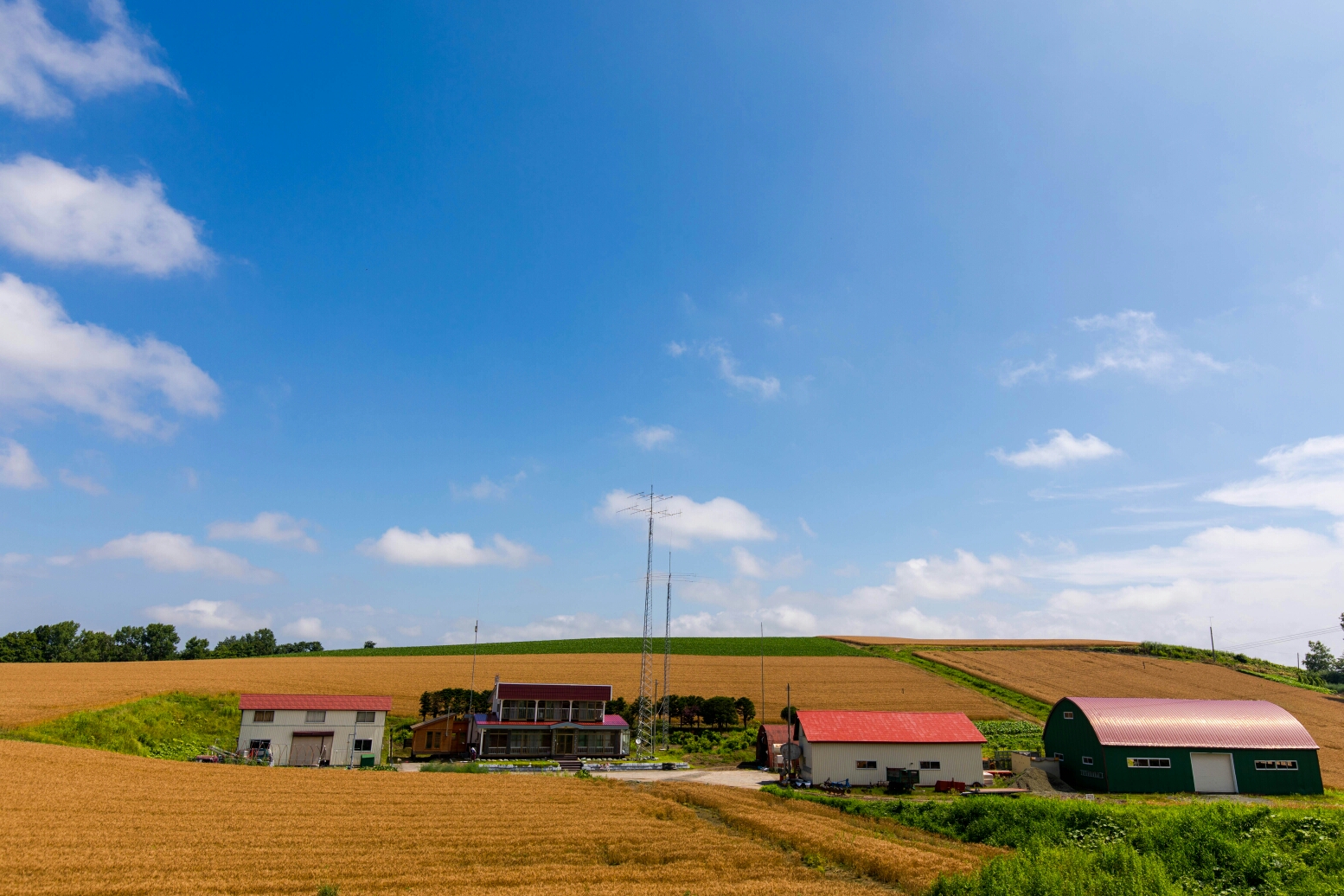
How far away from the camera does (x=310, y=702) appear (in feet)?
183

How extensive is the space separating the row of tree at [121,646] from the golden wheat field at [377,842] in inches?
4515

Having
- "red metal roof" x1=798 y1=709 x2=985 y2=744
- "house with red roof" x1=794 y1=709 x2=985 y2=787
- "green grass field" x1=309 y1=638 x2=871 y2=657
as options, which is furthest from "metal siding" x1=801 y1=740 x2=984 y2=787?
"green grass field" x1=309 y1=638 x2=871 y2=657

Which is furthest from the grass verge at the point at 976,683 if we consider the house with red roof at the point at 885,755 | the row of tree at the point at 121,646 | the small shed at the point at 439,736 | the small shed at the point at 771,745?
the row of tree at the point at 121,646

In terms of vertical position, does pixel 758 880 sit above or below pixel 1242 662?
below

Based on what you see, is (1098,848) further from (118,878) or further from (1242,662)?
(1242,662)

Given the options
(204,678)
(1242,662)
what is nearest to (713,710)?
(204,678)

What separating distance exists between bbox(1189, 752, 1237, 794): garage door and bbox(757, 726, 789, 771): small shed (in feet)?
81.4

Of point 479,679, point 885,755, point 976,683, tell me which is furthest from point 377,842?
point 976,683

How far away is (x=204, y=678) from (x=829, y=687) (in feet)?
230

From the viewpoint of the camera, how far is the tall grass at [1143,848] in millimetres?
19250

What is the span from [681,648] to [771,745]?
2970 inches

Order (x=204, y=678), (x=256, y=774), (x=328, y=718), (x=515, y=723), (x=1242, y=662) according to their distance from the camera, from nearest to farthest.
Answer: (x=256, y=774)
(x=328, y=718)
(x=515, y=723)
(x=204, y=678)
(x=1242, y=662)

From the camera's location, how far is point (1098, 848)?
24.0m

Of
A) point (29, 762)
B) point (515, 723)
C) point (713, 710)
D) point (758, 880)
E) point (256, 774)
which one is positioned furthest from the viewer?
point (713, 710)
